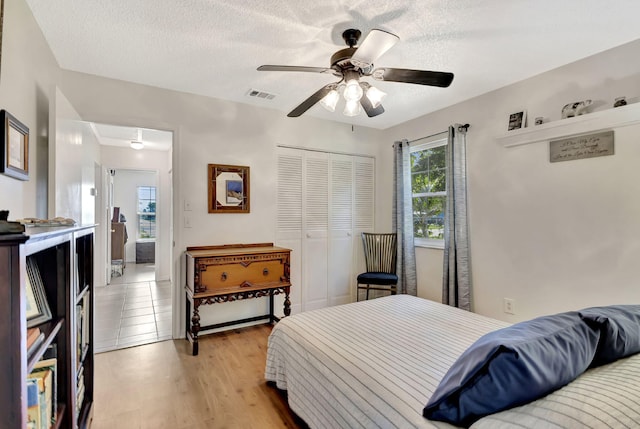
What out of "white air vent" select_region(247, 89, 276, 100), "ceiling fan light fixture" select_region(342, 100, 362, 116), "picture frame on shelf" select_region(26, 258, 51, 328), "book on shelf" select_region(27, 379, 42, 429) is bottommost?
"book on shelf" select_region(27, 379, 42, 429)

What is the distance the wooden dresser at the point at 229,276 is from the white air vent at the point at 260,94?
1.53 meters

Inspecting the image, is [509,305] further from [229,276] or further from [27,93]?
[27,93]

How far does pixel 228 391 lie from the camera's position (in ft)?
7.05

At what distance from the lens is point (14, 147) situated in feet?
5.06

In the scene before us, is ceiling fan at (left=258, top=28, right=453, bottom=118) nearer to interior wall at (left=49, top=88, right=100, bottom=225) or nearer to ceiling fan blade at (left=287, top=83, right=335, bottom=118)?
ceiling fan blade at (left=287, top=83, right=335, bottom=118)

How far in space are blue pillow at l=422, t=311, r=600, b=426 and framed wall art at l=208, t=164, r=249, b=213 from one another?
2.69m

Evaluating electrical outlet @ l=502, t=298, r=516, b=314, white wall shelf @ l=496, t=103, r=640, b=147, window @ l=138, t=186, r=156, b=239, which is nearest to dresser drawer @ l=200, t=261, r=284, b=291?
electrical outlet @ l=502, t=298, r=516, b=314

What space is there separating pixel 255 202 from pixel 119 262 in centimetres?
463

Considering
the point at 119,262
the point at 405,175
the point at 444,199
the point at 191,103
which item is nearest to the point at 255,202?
the point at 191,103

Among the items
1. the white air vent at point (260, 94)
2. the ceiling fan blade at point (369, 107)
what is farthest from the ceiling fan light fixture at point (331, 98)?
the white air vent at point (260, 94)

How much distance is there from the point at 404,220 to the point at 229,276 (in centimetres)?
217

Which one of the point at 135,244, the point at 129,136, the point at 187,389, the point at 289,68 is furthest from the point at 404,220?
the point at 135,244

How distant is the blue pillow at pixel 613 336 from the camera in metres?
1.10

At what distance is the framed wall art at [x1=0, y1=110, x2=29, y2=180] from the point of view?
1414 millimetres
